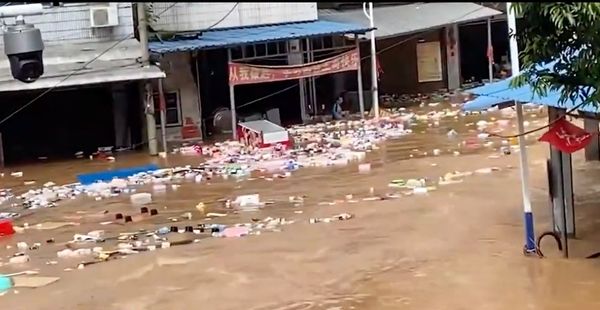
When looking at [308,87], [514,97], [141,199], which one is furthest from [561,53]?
[308,87]

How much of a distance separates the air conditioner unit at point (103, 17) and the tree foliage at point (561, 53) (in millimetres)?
15645

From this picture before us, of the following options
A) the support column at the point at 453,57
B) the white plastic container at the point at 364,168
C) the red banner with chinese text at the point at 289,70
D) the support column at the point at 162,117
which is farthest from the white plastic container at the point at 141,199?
the support column at the point at 453,57

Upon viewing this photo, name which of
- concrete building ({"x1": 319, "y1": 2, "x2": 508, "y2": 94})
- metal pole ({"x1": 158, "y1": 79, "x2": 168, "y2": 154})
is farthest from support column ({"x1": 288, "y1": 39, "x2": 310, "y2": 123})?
metal pole ({"x1": 158, "y1": 79, "x2": 168, "y2": 154})

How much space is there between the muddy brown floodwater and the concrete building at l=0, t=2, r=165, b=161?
5654 millimetres

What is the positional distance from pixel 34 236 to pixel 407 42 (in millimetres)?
20151

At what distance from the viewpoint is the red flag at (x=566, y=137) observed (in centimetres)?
1012

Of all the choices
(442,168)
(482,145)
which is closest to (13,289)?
(442,168)

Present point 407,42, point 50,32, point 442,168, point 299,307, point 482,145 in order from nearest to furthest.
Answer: point 299,307 < point 442,168 < point 482,145 < point 50,32 < point 407,42

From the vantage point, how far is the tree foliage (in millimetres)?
7875

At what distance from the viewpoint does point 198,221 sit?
1492cm

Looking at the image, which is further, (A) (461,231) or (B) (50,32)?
(B) (50,32)

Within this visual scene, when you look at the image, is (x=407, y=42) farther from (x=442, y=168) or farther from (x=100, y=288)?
(x=100, y=288)

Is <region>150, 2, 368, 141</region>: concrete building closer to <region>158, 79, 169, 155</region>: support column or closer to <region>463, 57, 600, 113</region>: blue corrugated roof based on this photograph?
<region>158, 79, 169, 155</region>: support column

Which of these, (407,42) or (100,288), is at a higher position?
(407,42)
